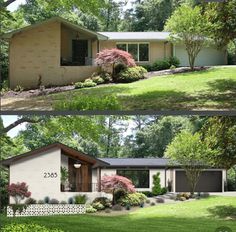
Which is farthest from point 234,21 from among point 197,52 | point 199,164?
point 199,164

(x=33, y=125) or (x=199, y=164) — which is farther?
(x=33, y=125)

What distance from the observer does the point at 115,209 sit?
5.57 meters

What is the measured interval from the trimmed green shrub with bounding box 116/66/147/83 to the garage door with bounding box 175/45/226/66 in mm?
393

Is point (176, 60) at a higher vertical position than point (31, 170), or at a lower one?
higher

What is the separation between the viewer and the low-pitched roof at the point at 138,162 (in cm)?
547

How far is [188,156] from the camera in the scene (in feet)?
18.2

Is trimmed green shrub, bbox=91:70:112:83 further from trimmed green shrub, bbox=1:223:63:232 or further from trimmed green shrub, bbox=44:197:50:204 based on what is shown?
trimmed green shrub, bbox=1:223:63:232

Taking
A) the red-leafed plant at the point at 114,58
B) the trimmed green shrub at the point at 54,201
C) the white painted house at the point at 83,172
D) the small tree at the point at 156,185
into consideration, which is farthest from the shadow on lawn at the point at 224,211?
the red-leafed plant at the point at 114,58

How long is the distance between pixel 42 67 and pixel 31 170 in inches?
42.9

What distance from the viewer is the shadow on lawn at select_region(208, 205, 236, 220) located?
5508 mm

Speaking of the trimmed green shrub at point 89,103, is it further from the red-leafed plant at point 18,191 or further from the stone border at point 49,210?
the stone border at point 49,210

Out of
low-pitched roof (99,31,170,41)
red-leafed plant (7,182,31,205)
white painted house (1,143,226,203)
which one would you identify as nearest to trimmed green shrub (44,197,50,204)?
white painted house (1,143,226,203)

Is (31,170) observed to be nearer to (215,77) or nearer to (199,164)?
(199,164)

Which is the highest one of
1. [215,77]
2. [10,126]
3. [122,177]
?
[215,77]
